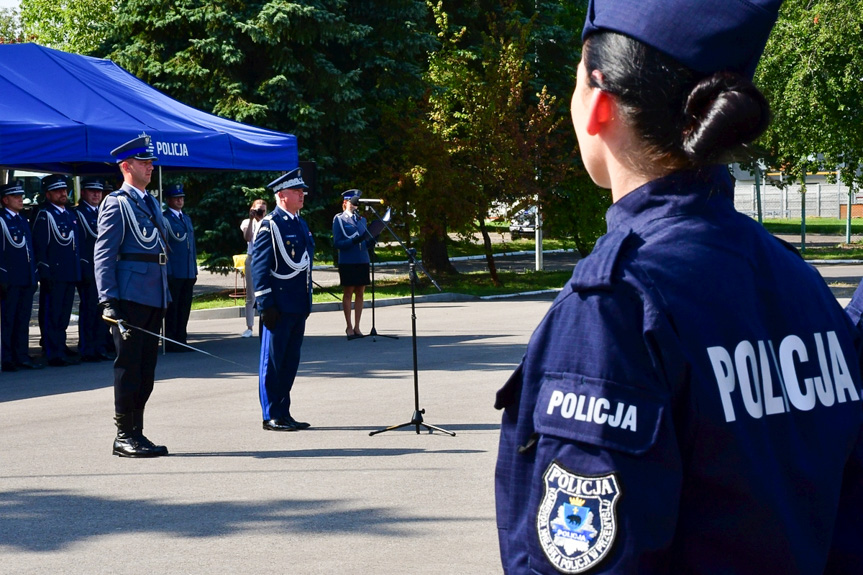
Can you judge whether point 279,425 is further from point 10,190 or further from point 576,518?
point 576,518

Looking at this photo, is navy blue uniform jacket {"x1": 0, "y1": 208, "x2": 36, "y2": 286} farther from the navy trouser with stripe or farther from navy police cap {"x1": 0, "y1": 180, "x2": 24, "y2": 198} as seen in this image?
the navy trouser with stripe

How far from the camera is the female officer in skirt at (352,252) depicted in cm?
1612

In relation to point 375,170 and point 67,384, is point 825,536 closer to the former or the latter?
point 67,384

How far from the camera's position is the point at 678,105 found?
1.50 meters

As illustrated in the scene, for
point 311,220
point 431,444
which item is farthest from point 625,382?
point 311,220

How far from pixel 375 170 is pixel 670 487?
24717 mm

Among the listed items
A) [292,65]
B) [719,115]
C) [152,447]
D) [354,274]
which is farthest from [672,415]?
[292,65]

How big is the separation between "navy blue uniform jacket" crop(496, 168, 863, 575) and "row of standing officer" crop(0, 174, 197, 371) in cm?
1338

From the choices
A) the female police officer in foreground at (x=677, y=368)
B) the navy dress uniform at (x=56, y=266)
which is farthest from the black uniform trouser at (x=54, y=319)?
the female police officer in foreground at (x=677, y=368)

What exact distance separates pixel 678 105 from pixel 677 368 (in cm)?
36

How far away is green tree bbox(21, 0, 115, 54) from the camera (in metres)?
46.5

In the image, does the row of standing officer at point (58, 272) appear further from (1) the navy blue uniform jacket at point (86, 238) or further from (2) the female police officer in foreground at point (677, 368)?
(2) the female police officer in foreground at point (677, 368)

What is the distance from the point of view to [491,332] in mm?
16562

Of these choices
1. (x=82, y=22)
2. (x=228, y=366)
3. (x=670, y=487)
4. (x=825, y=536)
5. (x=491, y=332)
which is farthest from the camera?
(x=82, y=22)
